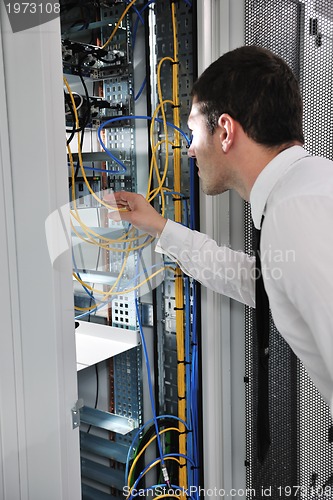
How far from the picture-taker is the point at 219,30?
4.90ft

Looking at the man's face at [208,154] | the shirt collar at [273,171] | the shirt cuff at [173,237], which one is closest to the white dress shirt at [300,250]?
the shirt collar at [273,171]

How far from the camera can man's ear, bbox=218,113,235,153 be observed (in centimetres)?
125

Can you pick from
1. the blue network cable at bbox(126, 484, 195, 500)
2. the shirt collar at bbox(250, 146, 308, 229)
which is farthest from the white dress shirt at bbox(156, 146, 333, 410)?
the blue network cable at bbox(126, 484, 195, 500)

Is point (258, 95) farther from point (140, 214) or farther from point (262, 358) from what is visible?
point (262, 358)

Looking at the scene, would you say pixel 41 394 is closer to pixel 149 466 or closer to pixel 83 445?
pixel 149 466

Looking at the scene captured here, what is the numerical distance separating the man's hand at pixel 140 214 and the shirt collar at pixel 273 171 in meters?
0.38

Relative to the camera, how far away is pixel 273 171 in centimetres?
121

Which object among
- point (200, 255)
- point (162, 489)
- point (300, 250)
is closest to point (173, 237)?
Result: point (200, 255)

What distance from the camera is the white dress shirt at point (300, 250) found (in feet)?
3.19

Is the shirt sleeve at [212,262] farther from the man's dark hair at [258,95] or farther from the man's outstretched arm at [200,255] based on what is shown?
the man's dark hair at [258,95]

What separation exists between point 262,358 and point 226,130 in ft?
2.14

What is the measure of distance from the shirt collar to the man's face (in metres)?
0.12

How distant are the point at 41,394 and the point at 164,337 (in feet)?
2.42

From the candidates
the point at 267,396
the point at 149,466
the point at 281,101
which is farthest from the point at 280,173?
the point at 149,466
